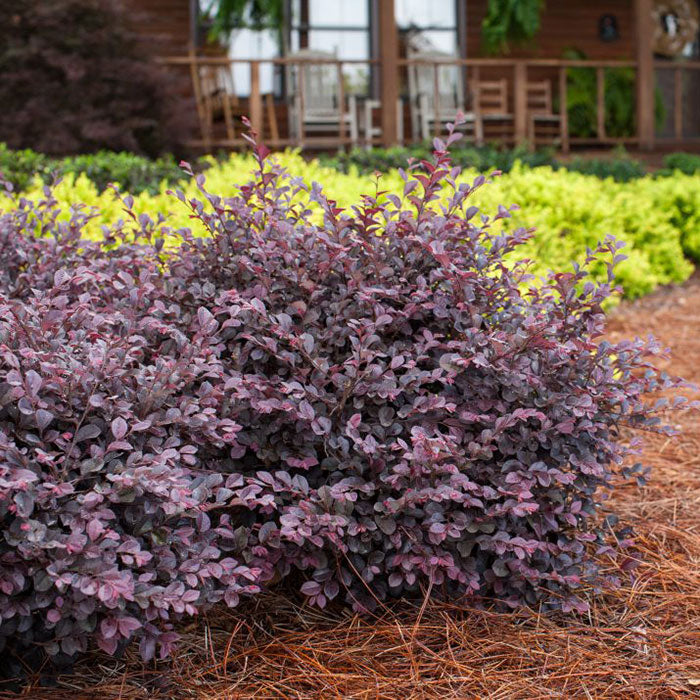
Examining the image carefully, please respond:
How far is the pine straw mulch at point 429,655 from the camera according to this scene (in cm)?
181

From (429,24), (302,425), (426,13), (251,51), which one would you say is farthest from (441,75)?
(302,425)

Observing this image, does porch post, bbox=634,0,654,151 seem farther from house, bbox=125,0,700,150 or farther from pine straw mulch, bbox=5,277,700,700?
pine straw mulch, bbox=5,277,700,700

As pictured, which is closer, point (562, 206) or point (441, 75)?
point (562, 206)

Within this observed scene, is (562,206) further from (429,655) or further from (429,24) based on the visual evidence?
(429,24)

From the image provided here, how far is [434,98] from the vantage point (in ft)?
35.1

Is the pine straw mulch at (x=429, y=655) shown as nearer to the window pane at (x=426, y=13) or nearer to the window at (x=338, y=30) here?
the window at (x=338, y=30)

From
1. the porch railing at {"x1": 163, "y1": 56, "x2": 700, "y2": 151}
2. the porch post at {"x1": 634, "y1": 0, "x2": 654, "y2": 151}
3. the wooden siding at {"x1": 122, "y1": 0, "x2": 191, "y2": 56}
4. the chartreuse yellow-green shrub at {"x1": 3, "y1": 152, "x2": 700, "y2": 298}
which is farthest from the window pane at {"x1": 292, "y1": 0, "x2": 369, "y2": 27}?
the chartreuse yellow-green shrub at {"x1": 3, "y1": 152, "x2": 700, "y2": 298}

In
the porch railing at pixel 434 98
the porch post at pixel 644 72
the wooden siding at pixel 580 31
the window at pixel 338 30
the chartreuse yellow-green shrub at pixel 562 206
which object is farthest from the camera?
the wooden siding at pixel 580 31

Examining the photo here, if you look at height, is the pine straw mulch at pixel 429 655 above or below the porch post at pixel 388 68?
below

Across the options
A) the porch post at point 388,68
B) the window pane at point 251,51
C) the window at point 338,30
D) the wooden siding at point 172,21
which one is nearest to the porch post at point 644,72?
the porch post at point 388,68

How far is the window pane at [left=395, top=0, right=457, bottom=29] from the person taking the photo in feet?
41.3

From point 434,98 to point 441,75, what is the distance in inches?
59.0

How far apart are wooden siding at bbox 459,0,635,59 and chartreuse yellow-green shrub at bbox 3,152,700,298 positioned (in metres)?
5.54

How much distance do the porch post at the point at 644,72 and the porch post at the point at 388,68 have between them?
10.2ft
